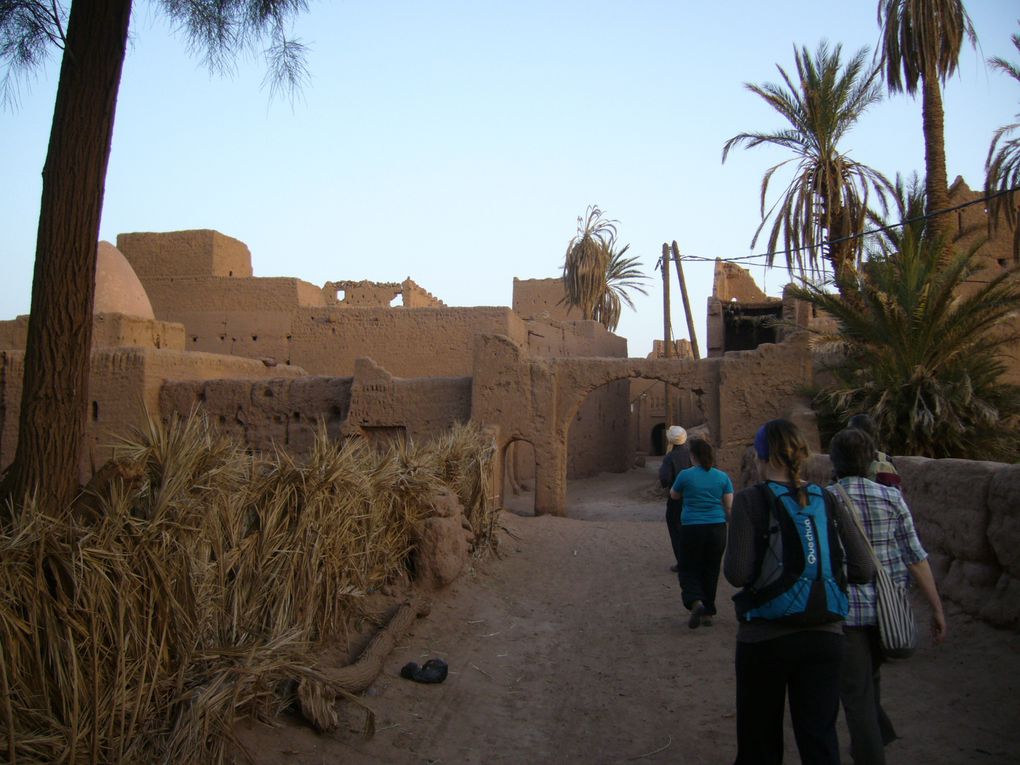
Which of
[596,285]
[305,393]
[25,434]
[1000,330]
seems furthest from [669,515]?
[596,285]

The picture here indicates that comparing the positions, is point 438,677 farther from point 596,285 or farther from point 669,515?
point 596,285

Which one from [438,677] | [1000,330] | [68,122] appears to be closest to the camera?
[68,122]

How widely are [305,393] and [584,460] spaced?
7.87m

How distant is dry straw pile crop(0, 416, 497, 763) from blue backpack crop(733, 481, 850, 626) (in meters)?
2.22

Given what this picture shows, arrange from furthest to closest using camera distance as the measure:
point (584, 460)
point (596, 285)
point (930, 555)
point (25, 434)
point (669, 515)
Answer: point (596, 285) → point (584, 460) → point (669, 515) → point (930, 555) → point (25, 434)

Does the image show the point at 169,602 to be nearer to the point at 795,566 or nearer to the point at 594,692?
the point at 795,566

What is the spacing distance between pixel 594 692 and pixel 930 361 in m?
8.05

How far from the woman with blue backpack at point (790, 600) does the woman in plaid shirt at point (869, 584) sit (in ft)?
0.92

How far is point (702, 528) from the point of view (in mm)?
6508

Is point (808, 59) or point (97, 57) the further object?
point (808, 59)

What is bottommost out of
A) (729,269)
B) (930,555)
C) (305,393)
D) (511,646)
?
(511,646)

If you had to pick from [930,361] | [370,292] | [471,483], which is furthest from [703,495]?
[370,292]

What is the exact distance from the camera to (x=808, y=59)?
1805 cm

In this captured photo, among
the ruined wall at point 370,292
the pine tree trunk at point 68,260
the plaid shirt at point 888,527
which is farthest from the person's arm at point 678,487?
the ruined wall at point 370,292
